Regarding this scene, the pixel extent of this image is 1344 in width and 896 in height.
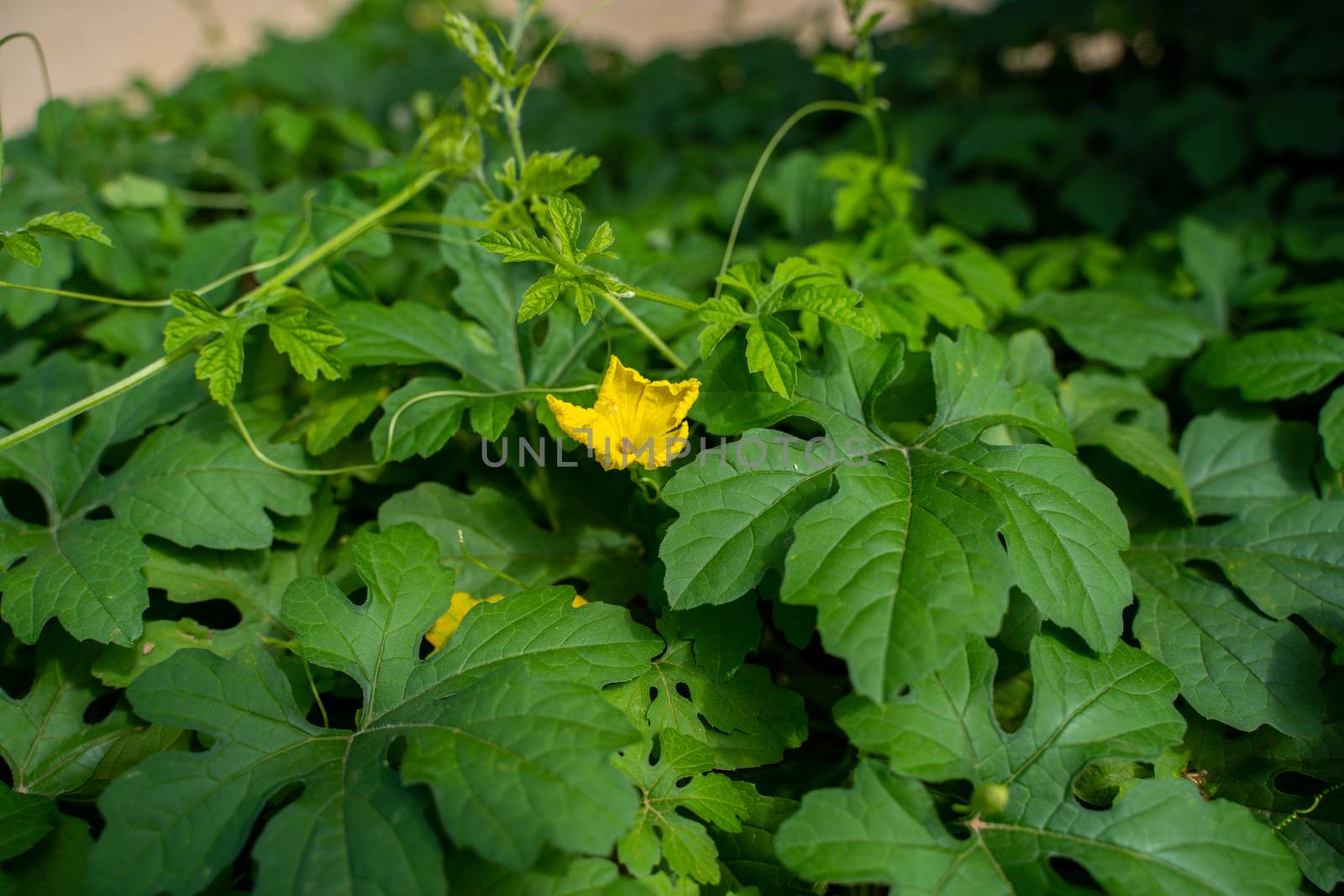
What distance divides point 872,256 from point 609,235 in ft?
3.17

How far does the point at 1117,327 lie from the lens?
6.58 feet

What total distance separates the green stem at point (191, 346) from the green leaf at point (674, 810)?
3.57 ft

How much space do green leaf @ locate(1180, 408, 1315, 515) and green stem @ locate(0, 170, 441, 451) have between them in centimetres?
165

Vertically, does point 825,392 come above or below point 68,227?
below

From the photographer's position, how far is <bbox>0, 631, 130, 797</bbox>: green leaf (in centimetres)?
147

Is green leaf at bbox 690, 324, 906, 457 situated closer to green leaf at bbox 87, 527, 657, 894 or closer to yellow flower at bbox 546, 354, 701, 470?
yellow flower at bbox 546, 354, 701, 470

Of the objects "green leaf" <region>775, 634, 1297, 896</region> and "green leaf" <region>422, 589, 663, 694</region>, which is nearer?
"green leaf" <region>775, 634, 1297, 896</region>

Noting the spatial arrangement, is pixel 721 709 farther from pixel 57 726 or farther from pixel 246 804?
pixel 57 726

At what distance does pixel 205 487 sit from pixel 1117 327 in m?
1.95

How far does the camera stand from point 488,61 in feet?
5.05

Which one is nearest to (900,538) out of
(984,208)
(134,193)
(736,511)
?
(736,511)

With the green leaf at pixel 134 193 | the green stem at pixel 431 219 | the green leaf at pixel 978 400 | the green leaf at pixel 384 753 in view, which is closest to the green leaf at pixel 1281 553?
the green leaf at pixel 978 400

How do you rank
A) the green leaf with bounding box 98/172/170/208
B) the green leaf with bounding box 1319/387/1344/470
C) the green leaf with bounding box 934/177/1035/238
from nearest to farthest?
1. the green leaf with bounding box 1319/387/1344/470
2. the green leaf with bounding box 98/172/170/208
3. the green leaf with bounding box 934/177/1035/238

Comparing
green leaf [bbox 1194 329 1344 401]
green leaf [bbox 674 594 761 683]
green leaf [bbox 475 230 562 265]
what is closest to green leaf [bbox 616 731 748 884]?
green leaf [bbox 674 594 761 683]
